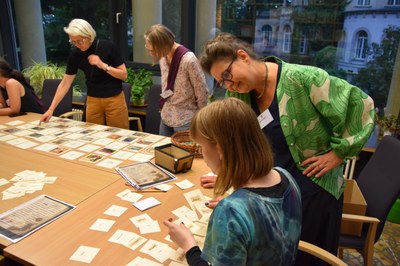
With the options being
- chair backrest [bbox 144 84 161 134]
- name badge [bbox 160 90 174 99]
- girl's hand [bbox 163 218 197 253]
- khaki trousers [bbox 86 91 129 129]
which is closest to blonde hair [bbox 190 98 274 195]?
girl's hand [bbox 163 218 197 253]

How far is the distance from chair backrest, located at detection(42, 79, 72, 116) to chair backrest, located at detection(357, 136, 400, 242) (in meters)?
3.11

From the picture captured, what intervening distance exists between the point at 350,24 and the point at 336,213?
245 centimetres

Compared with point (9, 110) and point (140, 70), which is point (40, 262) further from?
point (140, 70)

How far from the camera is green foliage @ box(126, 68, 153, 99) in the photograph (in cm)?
392

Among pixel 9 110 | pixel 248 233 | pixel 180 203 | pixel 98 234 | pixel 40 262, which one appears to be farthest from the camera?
pixel 9 110

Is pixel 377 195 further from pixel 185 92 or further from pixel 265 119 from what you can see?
pixel 185 92

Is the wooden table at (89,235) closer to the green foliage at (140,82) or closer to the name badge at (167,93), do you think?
the name badge at (167,93)

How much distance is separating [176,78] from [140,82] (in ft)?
5.29

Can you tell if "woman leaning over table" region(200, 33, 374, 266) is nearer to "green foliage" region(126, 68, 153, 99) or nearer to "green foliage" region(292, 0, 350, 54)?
"green foliage" region(292, 0, 350, 54)

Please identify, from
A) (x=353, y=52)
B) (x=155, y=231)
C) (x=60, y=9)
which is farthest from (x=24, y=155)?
(x=60, y=9)

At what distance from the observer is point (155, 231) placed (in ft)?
4.31

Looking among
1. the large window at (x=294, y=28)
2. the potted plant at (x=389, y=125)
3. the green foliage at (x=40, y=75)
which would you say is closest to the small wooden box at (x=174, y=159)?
the large window at (x=294, y=28)

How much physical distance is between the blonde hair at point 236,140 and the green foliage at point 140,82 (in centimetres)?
309

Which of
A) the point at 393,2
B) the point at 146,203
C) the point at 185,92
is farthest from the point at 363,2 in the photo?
the point at 146,203
